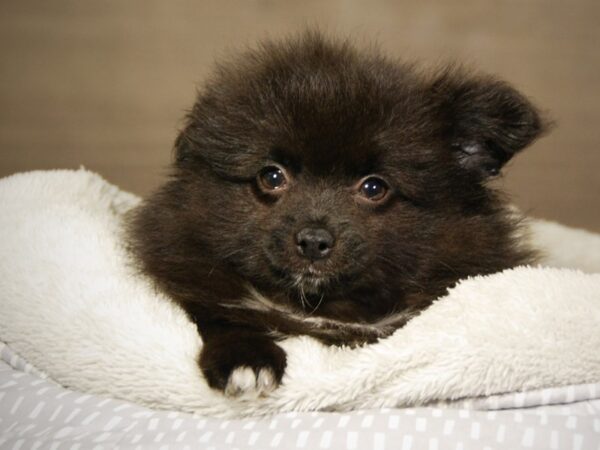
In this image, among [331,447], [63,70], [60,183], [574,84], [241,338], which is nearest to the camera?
[331,447]

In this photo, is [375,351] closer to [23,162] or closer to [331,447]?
[331,447]

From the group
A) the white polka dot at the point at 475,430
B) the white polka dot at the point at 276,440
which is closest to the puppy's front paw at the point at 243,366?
the white polka dot at the point at 276,440

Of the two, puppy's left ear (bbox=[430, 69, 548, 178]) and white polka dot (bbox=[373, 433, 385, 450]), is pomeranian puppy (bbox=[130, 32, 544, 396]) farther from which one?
white polka dot (bbox=[373, 433, 385, 450])

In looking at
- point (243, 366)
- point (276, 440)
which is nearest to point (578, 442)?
point (276, 440)

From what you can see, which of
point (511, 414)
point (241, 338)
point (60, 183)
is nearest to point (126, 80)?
point (60, 183)

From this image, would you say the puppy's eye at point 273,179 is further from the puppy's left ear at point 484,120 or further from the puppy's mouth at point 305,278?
the puppy's left ear at point 484,120

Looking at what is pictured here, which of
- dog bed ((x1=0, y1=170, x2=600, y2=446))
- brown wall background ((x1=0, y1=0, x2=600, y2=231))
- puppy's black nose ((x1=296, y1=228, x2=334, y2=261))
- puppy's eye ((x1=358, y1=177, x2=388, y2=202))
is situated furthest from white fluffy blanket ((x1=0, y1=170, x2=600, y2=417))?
brown wall background ((x1=0, y1=0, x2=600, y2=231))
